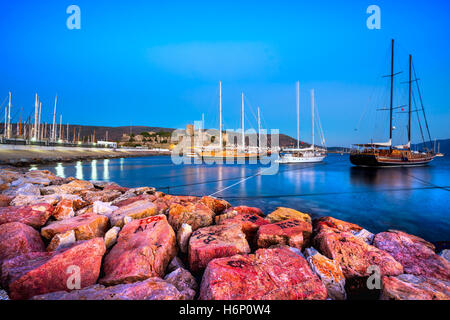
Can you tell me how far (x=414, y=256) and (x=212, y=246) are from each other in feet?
12.4

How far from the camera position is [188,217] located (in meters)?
5.34

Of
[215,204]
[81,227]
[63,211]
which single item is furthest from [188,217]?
[63,211]

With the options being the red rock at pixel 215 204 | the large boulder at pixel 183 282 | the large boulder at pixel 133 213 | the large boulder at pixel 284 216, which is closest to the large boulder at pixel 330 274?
the large boulder at pixel 183 282

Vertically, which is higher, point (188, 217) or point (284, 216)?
point (188, 217)

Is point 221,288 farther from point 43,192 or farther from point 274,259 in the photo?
point 43,192

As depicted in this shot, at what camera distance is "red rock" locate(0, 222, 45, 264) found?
3.59 meters

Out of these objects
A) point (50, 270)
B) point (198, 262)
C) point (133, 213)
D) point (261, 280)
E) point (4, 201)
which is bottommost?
point (198, 262)

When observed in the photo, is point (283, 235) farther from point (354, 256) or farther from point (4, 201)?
point (4, 201)

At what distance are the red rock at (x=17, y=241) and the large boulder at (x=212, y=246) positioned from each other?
9.26 ft

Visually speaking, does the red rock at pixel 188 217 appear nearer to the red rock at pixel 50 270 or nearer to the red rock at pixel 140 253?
the red rock at pixel 140 253

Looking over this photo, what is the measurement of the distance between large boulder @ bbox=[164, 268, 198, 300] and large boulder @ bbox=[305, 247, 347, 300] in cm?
185
